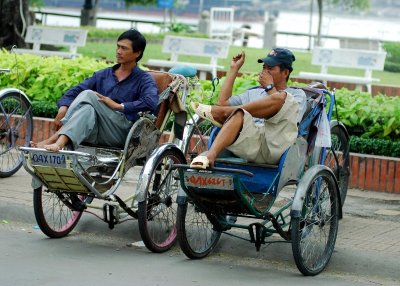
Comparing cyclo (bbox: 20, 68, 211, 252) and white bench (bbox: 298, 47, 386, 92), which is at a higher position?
white bench (bbox: 298, 47, 386, 92)

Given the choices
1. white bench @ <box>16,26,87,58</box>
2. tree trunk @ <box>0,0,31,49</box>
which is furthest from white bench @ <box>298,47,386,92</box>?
tree trunk @ <box>0,0,31,49</box>

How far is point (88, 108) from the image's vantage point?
830 cm

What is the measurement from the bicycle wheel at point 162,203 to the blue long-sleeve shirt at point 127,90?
0.44 meters

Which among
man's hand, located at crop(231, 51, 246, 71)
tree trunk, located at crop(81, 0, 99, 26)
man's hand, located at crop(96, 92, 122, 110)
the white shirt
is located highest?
tree trunk, located at crop(81, 0, 99, 26)

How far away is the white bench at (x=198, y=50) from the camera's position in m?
19.1

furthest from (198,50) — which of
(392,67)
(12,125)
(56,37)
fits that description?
(12,125)

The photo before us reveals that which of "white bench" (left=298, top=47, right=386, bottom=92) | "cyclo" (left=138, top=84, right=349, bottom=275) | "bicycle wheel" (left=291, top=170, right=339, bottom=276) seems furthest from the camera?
"white bench" (left=298, top=47, right=386, bottom=92)

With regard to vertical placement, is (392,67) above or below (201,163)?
above

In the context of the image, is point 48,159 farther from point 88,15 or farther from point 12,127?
point 88,15

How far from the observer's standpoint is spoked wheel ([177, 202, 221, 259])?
792 cm

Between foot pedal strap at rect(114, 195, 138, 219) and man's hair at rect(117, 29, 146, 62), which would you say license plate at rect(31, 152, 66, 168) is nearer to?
foot pedal strap at rect(114, 195, 138, 219)

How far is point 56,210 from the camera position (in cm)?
867

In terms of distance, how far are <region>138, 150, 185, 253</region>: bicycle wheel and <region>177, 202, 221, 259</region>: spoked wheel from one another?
0.63 ft

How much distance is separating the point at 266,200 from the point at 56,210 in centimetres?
177
